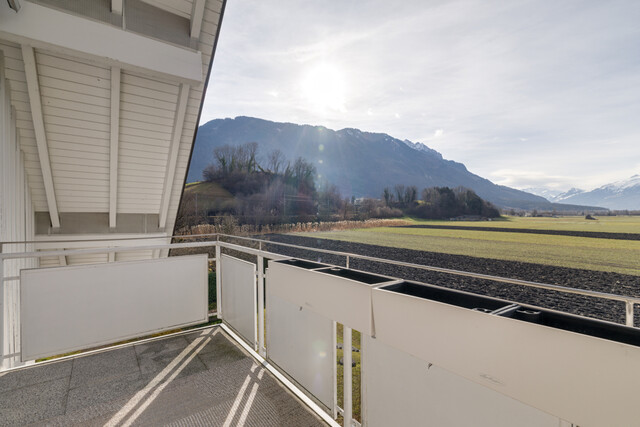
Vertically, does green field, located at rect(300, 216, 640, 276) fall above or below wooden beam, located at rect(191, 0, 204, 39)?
below

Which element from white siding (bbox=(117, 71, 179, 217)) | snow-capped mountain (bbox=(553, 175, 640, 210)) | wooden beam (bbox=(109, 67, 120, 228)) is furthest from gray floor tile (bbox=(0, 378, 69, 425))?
snow-capped mountain (bbox=(553, 175, 640, 210))

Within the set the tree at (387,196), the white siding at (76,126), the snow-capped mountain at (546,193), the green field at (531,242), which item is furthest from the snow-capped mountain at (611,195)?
the white siding at (76,126)

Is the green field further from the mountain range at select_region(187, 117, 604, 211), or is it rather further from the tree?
the tree

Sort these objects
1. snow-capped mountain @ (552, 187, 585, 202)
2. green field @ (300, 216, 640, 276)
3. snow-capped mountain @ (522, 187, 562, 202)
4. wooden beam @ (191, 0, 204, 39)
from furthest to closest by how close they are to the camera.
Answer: snow-capped mountain @ (522, 187, 562, 202), snow-capped mountain @ (552, 187, 585, 202), green field @ (300, 216, 640, 276), wooden beam @ (191, 0, 204, 39)

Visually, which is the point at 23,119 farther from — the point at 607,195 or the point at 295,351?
the point at 607,195

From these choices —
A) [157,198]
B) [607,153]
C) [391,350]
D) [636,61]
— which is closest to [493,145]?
[607,153]

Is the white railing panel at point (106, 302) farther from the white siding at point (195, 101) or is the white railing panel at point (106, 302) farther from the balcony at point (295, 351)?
the white siding at point (195, 101)

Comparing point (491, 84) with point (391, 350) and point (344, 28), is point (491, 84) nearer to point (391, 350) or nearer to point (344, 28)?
point (344, 28)
